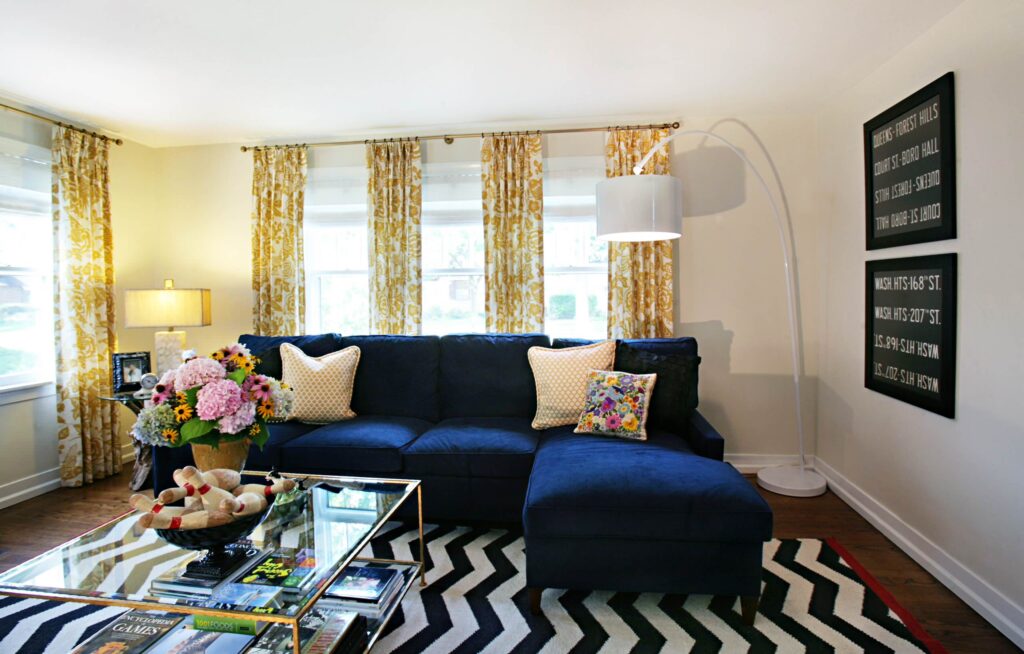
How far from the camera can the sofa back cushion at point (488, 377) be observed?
3.27 m

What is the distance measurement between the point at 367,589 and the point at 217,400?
0.88 m

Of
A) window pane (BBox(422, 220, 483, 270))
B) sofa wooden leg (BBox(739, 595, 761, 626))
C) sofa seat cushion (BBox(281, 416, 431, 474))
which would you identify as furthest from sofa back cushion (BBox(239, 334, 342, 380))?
sofa wooden leg (BBox(739, 595, 761, 626))

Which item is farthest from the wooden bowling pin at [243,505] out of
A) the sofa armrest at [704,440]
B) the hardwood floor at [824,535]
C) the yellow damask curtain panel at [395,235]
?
the yellow damask curtain panel at [395,235]

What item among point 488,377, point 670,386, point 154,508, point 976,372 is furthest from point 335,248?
point 976,372

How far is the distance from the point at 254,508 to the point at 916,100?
3.18 m

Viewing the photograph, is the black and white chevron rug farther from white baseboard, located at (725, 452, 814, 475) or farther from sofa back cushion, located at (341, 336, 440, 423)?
white baseboard, located at (725, 452, 814, 475)

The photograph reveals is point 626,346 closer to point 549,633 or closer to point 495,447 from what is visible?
point 495,447

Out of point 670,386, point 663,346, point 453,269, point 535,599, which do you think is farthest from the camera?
point 453,269

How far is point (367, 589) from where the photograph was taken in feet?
6.63

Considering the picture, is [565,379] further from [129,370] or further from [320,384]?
[129,370]

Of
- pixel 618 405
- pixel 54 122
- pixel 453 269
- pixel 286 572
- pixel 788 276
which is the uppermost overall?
pixel 54 122

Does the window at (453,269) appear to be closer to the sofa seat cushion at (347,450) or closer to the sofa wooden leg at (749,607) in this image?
the sofa seat cushion at (347,450)

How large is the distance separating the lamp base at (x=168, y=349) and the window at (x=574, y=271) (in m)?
2.50

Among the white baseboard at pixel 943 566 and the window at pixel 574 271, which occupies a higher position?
the window at pixel 574 271
